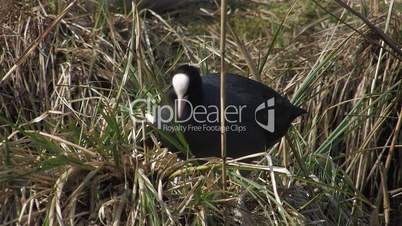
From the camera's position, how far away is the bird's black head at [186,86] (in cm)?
352

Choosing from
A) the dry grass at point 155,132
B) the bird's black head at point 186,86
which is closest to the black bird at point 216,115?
the bird's black head at point 186,86

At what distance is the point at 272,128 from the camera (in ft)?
12.5

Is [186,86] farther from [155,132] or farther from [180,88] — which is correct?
[155,132]

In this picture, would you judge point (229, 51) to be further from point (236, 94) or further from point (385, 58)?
point (236, 94)

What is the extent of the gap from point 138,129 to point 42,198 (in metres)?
0.53

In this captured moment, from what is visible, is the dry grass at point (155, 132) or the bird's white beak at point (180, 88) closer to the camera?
the dry grass at point (155, 132)

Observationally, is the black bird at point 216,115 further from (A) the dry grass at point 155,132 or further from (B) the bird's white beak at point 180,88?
(A) the dry grass at point 155,132

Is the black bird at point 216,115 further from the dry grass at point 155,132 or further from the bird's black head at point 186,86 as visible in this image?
the dry grass at point 155,132

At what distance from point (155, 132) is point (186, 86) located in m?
0.22

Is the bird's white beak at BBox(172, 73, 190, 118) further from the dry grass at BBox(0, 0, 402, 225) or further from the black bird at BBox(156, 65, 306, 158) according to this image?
the dry grass at BBox(0, 0, 402, 225)

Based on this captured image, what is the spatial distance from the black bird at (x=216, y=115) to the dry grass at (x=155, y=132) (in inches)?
4.0

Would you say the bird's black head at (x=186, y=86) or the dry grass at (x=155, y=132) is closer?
the dry grass at (x=155, y=132)

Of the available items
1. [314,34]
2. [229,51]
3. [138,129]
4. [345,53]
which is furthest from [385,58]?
[138,129]

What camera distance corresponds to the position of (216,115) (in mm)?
3641
